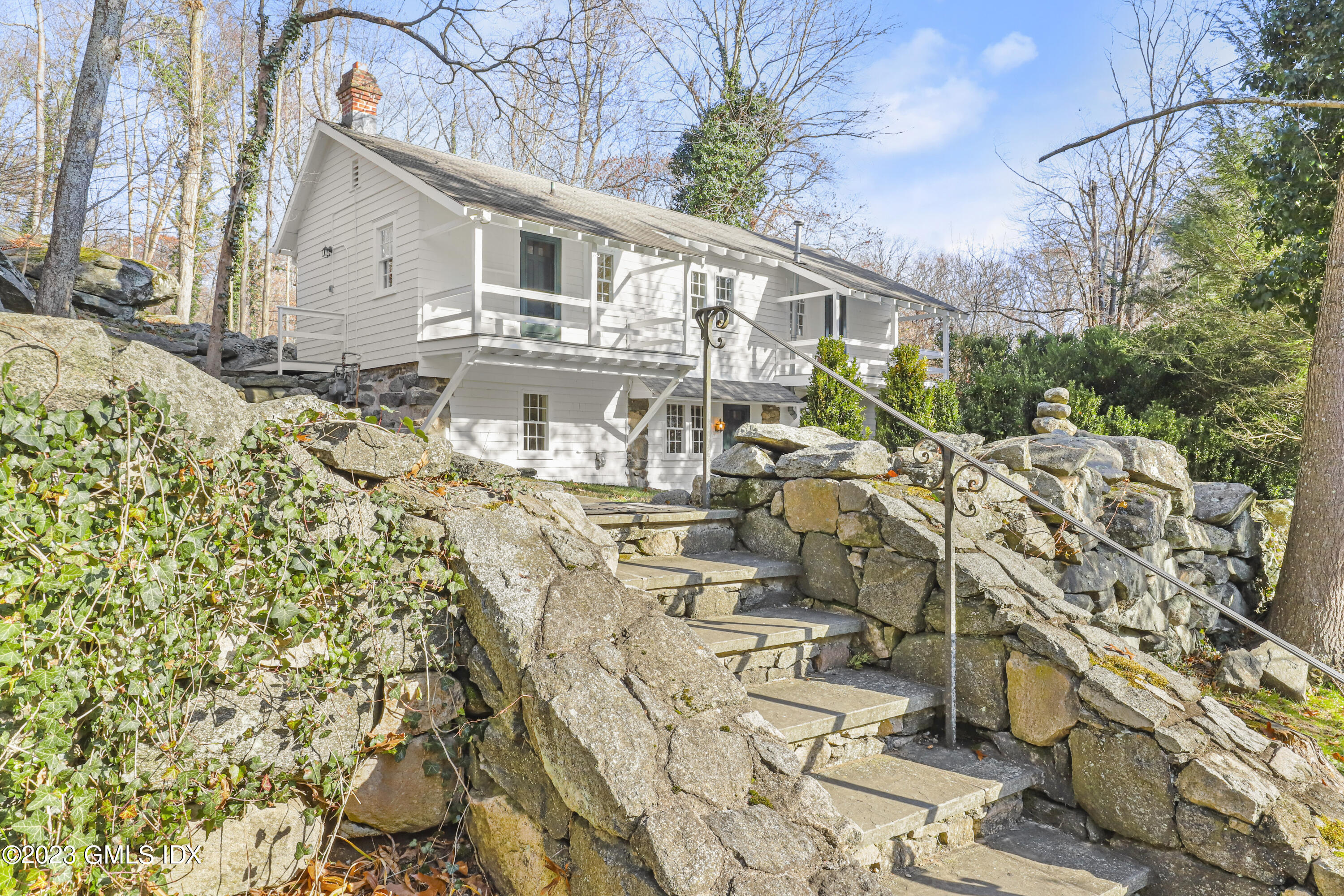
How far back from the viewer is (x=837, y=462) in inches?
148

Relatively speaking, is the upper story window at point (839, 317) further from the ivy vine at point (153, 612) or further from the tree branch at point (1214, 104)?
the ivy vine at point (153, 612)

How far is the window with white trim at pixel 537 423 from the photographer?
11727mm

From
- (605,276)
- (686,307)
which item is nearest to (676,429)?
(686,307)

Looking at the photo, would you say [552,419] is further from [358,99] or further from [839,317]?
[839,317]

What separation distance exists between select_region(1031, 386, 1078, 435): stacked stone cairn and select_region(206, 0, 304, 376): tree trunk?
398 inches

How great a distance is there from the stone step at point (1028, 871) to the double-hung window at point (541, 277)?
973 cm

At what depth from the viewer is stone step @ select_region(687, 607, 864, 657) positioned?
121 inches

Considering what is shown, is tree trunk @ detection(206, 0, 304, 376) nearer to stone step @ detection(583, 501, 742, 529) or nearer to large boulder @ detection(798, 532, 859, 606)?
stone step @ detection(583, 501, 742, 529)

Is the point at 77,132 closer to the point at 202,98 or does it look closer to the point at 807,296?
the point at 202,98

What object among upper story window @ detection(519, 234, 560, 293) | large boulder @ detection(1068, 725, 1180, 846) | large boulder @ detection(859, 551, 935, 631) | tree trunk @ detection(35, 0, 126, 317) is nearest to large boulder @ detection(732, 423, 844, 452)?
large boulder @ detection(859, 551, 935, 631)

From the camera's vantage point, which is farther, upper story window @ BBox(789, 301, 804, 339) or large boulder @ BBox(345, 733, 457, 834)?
upper story window @ BBox(789, 301, 804, 339)

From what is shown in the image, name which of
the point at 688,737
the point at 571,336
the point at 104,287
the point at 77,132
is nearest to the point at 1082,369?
the point at 571,336

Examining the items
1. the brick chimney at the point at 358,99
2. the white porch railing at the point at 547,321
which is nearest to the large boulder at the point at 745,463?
the white porch railing at the point at 547,321

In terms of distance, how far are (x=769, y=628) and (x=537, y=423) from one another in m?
8.99
